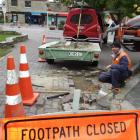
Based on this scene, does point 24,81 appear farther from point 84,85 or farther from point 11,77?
point 84,85

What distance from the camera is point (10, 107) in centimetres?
628

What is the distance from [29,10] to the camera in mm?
89312

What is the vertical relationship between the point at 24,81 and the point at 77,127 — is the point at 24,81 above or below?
below

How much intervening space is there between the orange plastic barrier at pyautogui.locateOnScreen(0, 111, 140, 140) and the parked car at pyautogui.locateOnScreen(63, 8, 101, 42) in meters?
15.0

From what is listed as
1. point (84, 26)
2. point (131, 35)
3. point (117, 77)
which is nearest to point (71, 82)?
point (117, 77)

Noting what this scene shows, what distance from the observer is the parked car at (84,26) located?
63.7 feet

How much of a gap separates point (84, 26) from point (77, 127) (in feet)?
52.2

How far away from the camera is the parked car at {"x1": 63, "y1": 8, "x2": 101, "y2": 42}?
19.4 m

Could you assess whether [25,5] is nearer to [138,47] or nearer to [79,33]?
[79,33]

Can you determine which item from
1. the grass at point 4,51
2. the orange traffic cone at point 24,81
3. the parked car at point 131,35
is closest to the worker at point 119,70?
the orange traffic cone at point 24,81

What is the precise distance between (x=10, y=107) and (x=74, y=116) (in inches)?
95.7

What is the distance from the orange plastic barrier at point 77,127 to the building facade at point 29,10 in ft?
274

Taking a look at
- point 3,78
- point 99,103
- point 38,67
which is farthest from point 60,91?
point 38,67

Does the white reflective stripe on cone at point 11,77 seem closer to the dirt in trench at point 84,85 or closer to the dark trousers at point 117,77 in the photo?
the dirt in trench at point 84,85
